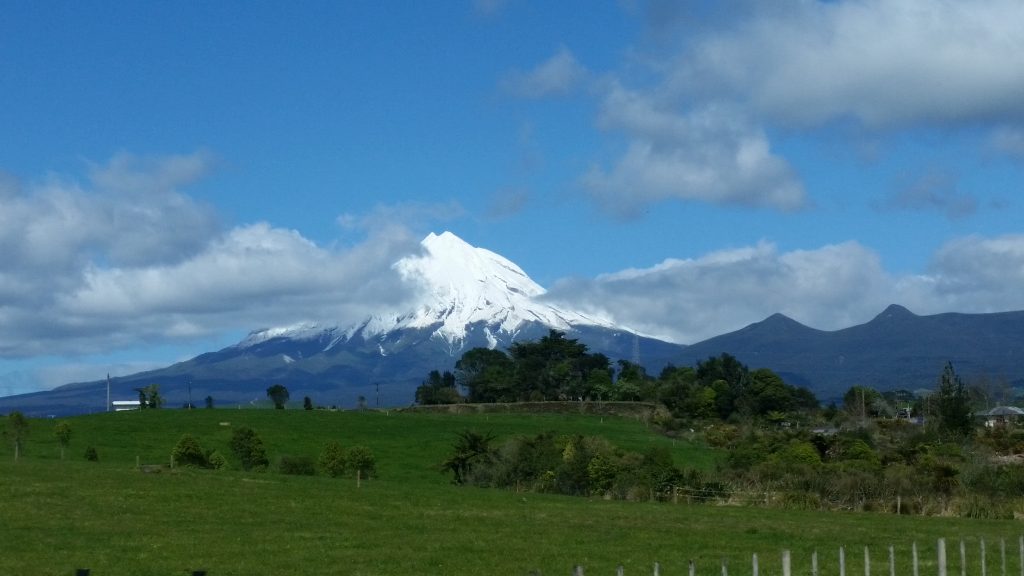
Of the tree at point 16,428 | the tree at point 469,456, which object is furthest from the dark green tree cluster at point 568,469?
the tree at point 16,428

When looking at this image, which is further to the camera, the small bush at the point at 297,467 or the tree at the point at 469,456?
the tree at the point at 469,456

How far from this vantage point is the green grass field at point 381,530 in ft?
112

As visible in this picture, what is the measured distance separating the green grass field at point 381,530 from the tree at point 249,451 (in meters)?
19.9

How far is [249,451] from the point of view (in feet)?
288

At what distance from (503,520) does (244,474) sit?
21.7 m

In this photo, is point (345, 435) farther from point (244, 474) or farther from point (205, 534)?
point (205, 534)

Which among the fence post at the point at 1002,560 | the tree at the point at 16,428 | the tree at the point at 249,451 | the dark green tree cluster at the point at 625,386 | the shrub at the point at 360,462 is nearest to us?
the fence post at the point at 1002,560

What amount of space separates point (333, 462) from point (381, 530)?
3842cm

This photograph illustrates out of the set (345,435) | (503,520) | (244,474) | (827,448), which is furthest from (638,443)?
(503,520)

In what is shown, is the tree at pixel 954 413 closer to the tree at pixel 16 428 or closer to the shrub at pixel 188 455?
the shrub at pixel 188 455

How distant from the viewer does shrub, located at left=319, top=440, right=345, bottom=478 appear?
266 ft

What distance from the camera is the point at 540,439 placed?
91375 mm

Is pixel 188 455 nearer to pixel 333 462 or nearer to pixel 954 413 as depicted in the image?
pixel 333 462

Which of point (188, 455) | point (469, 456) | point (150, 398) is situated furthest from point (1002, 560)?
point (150, 398)
